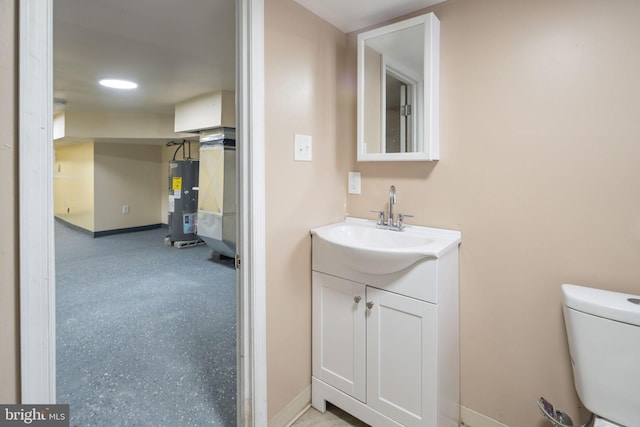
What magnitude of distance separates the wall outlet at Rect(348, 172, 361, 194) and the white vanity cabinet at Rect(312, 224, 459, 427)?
430 millimetres

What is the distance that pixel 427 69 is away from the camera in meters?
1.50

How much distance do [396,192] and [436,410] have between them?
1008 millimetres

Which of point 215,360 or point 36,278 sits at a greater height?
point 36,278

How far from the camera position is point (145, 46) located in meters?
2.27

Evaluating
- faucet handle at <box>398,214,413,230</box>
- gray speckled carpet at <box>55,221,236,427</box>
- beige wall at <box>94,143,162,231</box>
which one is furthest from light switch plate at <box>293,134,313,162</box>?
beige wall at <box>94,143,162,231</box>

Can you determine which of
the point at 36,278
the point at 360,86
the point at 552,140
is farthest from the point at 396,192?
the point at 36,278

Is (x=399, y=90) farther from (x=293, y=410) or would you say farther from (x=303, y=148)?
(x=293, y=410)

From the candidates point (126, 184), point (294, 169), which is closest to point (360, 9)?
point (294, 169)

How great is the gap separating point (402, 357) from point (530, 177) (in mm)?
930

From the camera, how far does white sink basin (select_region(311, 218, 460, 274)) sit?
1283 mm

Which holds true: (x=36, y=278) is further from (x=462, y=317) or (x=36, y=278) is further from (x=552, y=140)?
(x=552, y=140)

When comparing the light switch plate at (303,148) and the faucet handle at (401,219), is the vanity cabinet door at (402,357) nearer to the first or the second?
the faucet handle at (401,219)

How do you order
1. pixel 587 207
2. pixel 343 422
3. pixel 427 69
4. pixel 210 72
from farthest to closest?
1. pixel 210 72
2. pixel 343 422
3. pixel 427 69
4. pixel 587 207

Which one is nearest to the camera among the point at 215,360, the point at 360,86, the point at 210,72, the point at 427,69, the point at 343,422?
the point at 427,69
